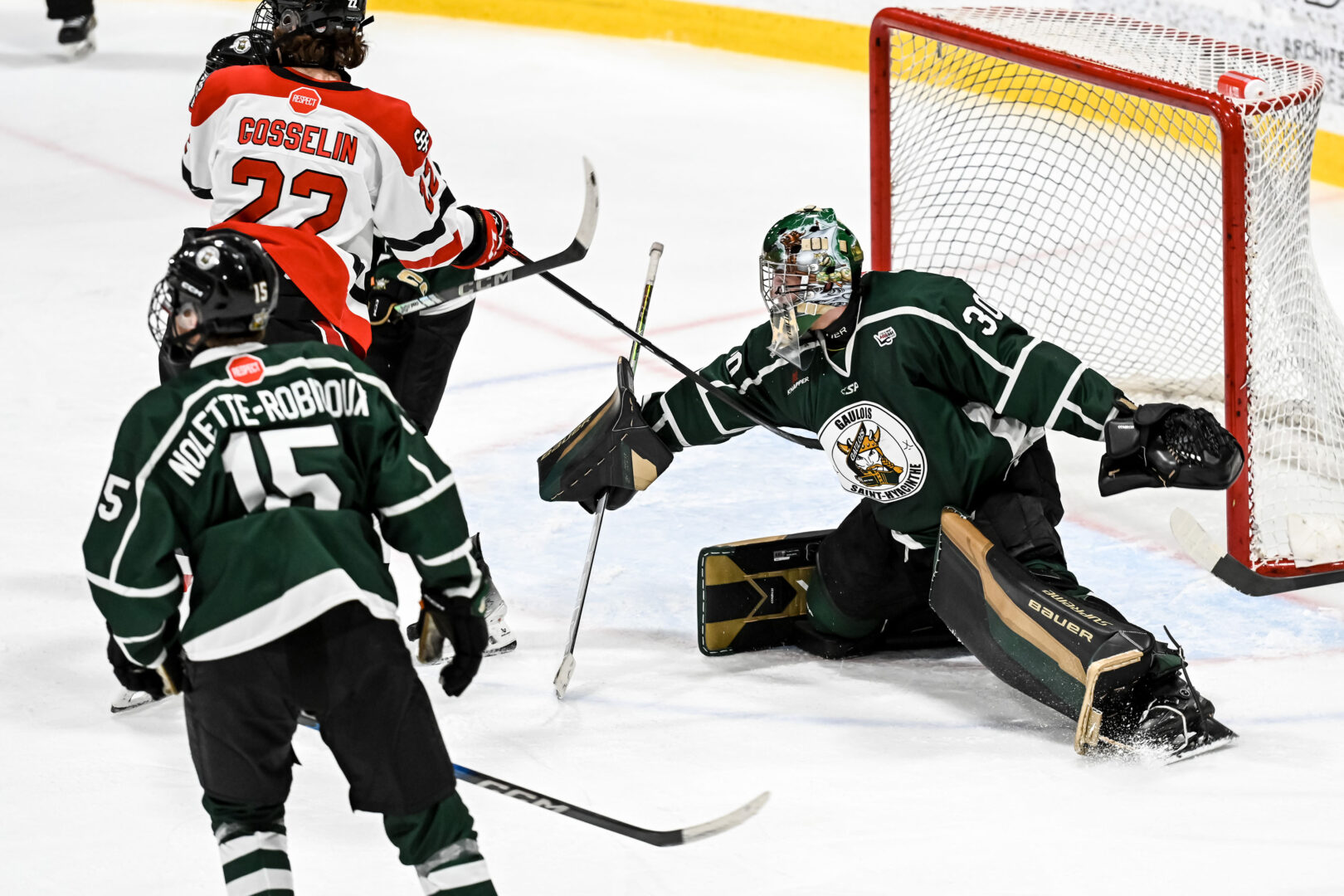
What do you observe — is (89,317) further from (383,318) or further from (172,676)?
(172,676)

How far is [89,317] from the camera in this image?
5359mm

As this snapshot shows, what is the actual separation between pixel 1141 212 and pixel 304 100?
285 cm

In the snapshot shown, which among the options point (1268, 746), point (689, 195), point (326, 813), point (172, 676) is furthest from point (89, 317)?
point (1268, 746)

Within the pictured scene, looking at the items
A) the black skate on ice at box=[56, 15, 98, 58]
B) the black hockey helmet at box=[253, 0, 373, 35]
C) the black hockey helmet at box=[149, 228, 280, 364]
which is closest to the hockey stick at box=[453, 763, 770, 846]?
the black hockey helmet at box=[149, 228, 280, 364]

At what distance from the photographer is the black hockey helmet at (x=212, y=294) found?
212 centimetres

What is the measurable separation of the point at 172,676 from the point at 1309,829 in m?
1.65

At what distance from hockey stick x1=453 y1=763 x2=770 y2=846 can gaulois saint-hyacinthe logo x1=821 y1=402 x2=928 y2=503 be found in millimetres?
840

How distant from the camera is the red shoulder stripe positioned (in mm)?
3037

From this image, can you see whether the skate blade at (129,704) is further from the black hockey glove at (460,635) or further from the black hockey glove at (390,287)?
the black hockey glove at (460,635)

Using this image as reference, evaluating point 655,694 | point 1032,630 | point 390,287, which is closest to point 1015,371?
point 1032,630

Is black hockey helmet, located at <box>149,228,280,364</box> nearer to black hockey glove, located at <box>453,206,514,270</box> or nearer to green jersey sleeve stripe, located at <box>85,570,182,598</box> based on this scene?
green jersey sleeve stripe, located at <box>85,570,182,598</box>

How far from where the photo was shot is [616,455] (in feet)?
10.7

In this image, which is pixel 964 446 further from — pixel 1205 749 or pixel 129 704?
pixel 129 704

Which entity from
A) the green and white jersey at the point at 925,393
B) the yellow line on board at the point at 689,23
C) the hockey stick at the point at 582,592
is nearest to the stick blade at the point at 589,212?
the hockey stick at the point at 582,592
